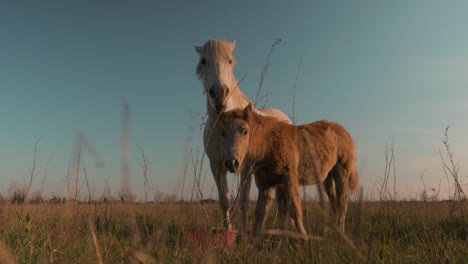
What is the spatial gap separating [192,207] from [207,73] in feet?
14.0

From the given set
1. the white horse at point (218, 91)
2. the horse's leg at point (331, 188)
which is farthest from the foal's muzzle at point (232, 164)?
the horse's leg at point (331, 188)

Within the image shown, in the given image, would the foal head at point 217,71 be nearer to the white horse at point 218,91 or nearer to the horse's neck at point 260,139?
the white horse at point 218,91

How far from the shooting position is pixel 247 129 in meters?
4.70

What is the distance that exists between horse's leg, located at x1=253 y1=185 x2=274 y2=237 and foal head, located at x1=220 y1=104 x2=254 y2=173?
27.5 inches

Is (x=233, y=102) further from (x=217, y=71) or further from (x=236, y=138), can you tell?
(x=236, y=138)

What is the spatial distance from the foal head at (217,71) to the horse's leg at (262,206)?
5.29ft

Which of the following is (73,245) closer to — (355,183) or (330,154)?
(330,154)

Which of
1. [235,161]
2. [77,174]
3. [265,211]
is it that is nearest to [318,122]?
[265,211]

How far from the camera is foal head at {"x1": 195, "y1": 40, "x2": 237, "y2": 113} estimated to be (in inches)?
245

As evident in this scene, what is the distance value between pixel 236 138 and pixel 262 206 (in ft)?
3.45

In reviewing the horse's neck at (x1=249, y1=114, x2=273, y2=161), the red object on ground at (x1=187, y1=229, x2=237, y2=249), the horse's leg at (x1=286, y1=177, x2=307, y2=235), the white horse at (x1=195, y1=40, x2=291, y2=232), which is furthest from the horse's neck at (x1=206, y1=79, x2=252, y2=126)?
the red object on ground at (x1=187, y1=229, x2=237, y2=249)

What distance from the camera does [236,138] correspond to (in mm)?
4559

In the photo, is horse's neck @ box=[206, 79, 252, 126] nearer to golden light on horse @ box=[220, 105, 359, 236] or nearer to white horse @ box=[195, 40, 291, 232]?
white horse @ box=[195, 40, 291, 232]

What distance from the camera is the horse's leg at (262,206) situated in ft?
15.8
